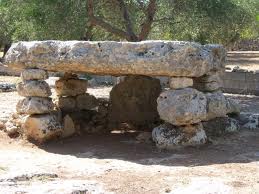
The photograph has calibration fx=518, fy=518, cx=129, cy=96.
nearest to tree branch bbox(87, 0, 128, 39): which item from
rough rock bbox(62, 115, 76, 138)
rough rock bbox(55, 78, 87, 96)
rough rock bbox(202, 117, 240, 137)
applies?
rough rock bbox(55, 78, 87, 96)

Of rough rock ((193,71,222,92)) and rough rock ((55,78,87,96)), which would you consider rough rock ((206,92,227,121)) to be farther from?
rough rock ((55,78,87,96))

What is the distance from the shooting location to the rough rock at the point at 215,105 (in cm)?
912

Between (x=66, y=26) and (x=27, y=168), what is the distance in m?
7.74

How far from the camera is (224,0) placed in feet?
47.7

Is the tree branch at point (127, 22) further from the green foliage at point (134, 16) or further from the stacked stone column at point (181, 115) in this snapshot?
the stacked stone column at point (181, 115)

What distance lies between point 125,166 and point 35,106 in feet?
7.81

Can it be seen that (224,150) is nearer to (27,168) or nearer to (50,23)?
(27,168)

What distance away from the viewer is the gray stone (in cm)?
1066

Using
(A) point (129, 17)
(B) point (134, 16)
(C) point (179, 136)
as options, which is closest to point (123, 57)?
(C) point (179, 136)

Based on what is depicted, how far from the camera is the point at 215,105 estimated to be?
9.16 meters

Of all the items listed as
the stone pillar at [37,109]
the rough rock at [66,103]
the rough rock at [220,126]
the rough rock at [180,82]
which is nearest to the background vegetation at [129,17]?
the rough rock at [66,103]

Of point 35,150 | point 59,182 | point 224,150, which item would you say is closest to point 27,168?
point 59,182

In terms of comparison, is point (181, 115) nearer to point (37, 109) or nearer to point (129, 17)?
point (37, 109)

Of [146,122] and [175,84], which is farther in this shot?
[146,122]
